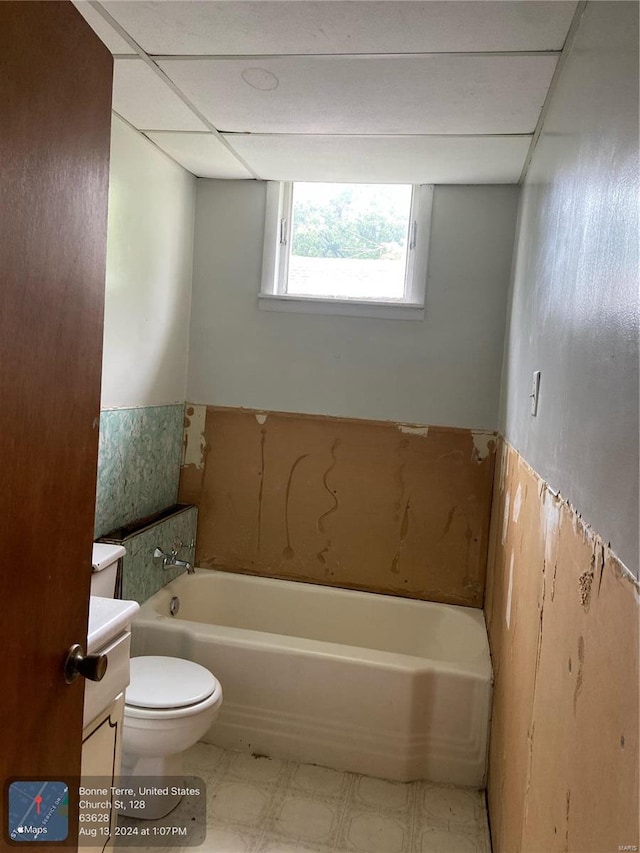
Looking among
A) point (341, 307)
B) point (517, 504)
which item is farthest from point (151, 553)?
point (517, 504)

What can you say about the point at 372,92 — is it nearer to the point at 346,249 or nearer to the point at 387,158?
the point at 387,158

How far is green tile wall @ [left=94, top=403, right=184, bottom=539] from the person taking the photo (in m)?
2.39

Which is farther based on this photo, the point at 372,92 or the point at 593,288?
the point at 372,92

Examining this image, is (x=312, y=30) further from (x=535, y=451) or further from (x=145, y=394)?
(x=145, y=394)

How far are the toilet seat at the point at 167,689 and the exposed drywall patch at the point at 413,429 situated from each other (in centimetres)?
140

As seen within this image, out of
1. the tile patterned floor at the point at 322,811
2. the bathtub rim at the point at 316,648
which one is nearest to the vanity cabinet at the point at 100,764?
the tile patterned floor at the point at 322,811

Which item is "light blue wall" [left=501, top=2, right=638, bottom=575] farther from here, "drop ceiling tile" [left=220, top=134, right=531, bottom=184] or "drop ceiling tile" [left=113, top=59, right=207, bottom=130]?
"drop ceiling tile" [left=113, top=59, right=207, bottom=130]

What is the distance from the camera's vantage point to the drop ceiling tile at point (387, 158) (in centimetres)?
226

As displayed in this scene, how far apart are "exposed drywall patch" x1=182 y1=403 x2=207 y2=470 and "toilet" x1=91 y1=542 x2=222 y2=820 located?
977 millimetres

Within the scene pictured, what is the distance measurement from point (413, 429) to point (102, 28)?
6.42 ft

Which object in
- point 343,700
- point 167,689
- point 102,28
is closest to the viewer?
point 102,28

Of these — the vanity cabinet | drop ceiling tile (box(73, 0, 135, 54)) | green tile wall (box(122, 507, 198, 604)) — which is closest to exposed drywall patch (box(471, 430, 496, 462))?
green tile wall (box(122, 507, 198, 604))

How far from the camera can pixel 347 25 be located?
1.49 m

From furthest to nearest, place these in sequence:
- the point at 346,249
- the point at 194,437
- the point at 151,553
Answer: the point at 194,437
the point at 346,249
the point at 151,553
